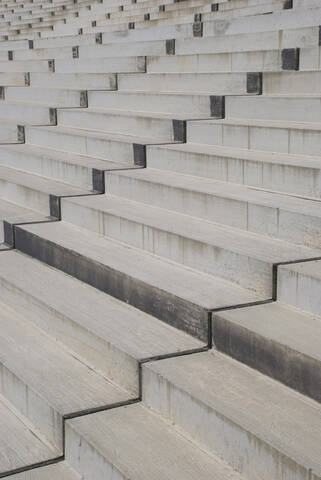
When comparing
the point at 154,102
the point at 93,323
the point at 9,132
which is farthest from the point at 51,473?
the point at 9,132

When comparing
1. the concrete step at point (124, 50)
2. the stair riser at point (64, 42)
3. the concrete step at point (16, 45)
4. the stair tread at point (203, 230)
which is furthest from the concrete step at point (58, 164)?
the concrete step at point (16, 45)

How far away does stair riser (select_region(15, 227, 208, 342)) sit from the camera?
3239 mm

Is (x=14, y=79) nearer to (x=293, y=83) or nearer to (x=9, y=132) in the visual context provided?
(x=9, y=132)

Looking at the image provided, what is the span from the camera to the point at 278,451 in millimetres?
2344

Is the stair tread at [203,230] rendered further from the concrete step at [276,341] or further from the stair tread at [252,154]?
the stair tread at [252,154]

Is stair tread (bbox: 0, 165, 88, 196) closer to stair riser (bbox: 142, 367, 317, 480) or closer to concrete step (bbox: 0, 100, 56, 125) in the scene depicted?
concrete step (bbox: 0, 100, 56, 125)

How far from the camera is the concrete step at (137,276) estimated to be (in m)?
3.27

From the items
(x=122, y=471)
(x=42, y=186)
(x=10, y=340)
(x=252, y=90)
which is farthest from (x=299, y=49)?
(x=122, y=471)

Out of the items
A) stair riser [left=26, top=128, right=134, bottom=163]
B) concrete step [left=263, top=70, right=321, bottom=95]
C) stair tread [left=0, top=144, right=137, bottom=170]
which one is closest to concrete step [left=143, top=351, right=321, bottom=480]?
concrete step [left=263, top=70, right=321, bottom=95]

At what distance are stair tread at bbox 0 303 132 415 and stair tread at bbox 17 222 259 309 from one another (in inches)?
18.1

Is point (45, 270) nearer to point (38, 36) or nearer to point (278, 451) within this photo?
point (278, 451)

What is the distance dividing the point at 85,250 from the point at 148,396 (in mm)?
1288

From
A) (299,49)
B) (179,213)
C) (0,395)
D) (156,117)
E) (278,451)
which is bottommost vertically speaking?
(0,395)

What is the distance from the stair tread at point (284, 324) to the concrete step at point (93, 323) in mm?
229
